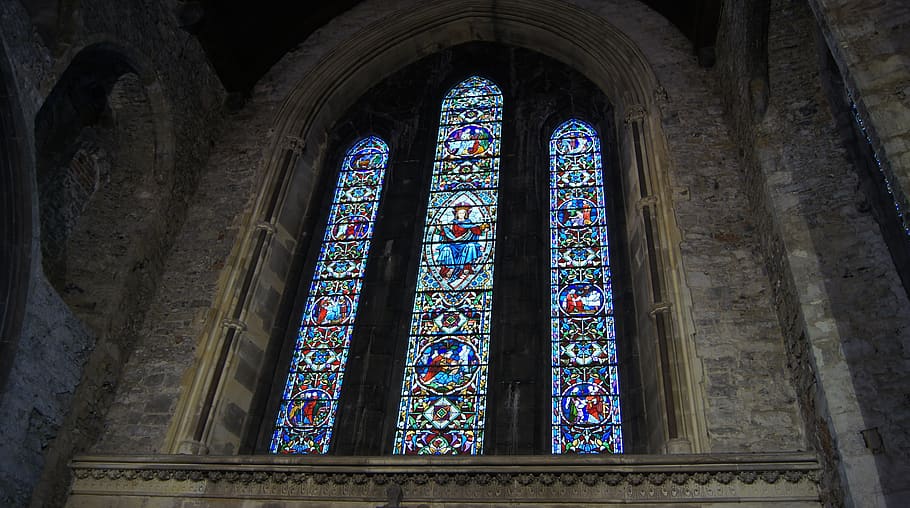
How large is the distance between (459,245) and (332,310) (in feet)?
4.41

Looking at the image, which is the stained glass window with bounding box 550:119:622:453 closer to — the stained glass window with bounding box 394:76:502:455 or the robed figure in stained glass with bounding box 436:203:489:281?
the stained glass window with bounding box 394:76:502:455

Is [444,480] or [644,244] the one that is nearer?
[444,480]

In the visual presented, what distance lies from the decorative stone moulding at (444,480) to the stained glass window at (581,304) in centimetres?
88

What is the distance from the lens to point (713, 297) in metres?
6.28

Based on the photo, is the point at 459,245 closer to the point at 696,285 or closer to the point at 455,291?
the point at 455,291

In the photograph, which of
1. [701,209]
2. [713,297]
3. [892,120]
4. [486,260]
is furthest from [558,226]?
[892,120]

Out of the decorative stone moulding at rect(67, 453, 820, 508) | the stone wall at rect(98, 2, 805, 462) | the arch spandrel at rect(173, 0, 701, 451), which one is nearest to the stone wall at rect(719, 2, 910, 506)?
the stone wall at rect(98, 2, 805, 462)

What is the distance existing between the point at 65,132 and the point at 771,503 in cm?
646

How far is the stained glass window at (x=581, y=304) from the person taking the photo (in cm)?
635

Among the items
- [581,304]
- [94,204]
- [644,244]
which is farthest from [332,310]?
[644,244]

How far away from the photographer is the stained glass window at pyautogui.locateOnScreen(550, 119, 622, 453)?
6348mm

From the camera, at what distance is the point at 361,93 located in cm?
960

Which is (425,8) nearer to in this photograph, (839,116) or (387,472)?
(839,116)

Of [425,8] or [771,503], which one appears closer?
[771,503]
